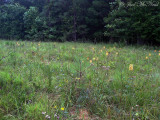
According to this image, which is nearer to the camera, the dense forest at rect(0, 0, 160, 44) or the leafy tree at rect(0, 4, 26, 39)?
the dense forest at rect(0, 0, 160, 44)

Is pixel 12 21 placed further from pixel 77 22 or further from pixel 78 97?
pixel 78 97

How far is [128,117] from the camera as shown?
1.58m

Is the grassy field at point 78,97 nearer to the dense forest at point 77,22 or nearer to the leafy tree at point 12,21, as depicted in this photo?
the dense forest at point 77,22

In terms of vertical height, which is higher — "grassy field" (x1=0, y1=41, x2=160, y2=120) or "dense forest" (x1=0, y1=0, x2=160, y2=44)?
"dense forest" (x1=0, y1=0, x2=160, y2=44)

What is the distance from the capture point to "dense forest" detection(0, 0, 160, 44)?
1038 centimetres

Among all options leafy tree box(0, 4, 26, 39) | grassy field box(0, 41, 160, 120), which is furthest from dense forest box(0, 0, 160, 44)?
grassy field box(0, 41, 160, 120)

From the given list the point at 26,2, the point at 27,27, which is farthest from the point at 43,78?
the point at 26,2

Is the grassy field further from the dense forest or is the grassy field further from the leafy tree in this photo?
the leafy tree

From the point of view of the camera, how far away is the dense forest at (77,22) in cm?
1038

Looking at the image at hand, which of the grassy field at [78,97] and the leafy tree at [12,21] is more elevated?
the leafy tree at [12,21]

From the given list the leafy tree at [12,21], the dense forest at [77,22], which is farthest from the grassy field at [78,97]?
the leafy tree at [12,21]

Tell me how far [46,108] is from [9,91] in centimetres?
76

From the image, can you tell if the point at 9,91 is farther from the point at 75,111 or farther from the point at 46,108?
the point at 75,111

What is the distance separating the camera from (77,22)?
45.5ft
